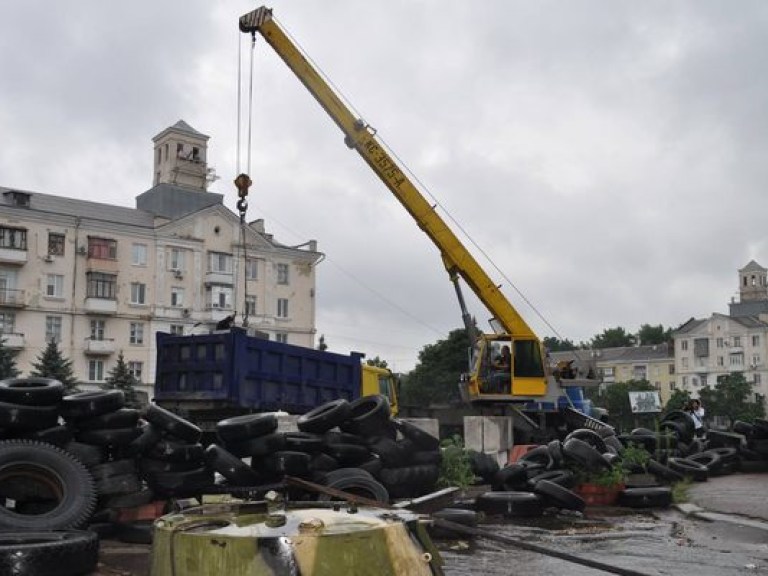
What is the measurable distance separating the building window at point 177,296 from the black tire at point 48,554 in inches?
2036

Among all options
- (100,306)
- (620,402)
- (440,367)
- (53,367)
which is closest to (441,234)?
(53,367)

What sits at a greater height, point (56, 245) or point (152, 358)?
point (56, 245)

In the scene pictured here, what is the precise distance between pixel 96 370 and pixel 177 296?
6.92 m

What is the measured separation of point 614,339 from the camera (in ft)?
431

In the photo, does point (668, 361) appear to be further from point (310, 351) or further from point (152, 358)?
point (310, 351)

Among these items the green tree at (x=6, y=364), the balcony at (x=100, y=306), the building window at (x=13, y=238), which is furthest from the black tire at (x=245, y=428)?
the balcony at (x=100, y=306)

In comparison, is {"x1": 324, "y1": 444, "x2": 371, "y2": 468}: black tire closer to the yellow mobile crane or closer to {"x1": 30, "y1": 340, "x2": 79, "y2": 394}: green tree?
the yellow mobile crane

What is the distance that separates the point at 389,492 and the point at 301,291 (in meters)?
51.8

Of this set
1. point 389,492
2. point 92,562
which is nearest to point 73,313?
point 389,492

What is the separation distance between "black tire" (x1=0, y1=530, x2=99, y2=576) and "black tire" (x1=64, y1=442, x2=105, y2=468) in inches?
120

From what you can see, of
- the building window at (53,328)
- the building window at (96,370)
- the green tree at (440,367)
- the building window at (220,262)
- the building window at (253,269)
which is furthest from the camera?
the green tree at (440,367)

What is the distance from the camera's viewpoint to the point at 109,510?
366 inches

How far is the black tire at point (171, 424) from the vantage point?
33.1 ft

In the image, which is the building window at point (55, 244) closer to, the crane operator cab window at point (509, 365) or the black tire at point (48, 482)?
the crane operator cab window at point (509, 365)
